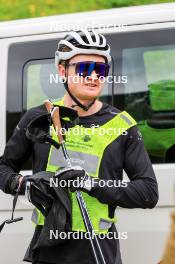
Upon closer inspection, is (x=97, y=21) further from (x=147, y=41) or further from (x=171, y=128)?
(x=171, y=128)

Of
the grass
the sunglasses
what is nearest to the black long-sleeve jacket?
the sunglasses

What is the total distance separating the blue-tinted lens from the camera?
120 inches

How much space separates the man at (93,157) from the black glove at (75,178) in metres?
0.02

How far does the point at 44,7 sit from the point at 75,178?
679cm

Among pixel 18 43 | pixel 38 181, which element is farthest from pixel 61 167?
pixel 18 43

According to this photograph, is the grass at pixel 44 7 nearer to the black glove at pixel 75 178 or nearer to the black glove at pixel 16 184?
the black glove at pixel 16 184

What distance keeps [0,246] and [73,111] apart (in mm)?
1323

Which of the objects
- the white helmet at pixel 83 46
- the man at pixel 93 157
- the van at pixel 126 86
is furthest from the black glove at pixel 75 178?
the van at pixel 126 86

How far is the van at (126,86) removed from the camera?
12.6ft

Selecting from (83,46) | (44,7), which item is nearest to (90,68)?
(83,46)

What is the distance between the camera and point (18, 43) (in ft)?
13.4

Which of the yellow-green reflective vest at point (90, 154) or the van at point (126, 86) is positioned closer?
the yellow-green reflective vest at point (90, 154)

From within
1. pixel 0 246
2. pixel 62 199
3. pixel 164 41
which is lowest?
pixel 0 246

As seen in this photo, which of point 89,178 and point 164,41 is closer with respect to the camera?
point 89,178
